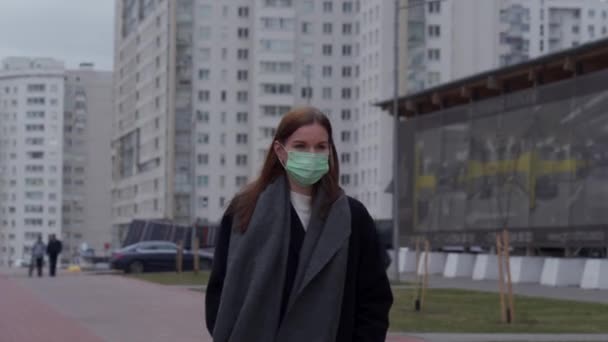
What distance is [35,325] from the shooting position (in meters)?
22.4

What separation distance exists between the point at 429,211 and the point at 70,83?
5892 inches

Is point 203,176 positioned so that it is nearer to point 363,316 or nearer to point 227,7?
point 227,7

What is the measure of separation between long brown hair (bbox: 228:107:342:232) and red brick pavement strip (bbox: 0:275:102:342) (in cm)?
1406

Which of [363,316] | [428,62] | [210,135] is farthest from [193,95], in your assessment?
[363,316]

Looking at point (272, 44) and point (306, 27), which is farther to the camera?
point (306, 27)

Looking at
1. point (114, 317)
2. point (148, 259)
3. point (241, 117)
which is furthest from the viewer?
point (241, 117)

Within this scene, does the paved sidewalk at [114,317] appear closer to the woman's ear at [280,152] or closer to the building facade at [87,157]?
the woman's ear at [280,152]

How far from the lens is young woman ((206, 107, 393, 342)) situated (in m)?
5.01

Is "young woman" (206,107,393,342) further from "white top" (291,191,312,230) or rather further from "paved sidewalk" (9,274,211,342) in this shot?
"paved sidewalk" (9,274,211,342)

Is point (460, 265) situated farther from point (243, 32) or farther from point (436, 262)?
point (243, 32)

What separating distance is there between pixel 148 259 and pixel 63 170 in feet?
454

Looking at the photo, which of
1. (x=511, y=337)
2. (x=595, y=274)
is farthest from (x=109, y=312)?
(x=595, y=274)

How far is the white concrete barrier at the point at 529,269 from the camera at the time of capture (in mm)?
40562

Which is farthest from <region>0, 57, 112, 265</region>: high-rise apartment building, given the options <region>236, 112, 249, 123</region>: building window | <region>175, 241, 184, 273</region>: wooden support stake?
<region>175, 241, 184, 273</region>: wooden support stake
